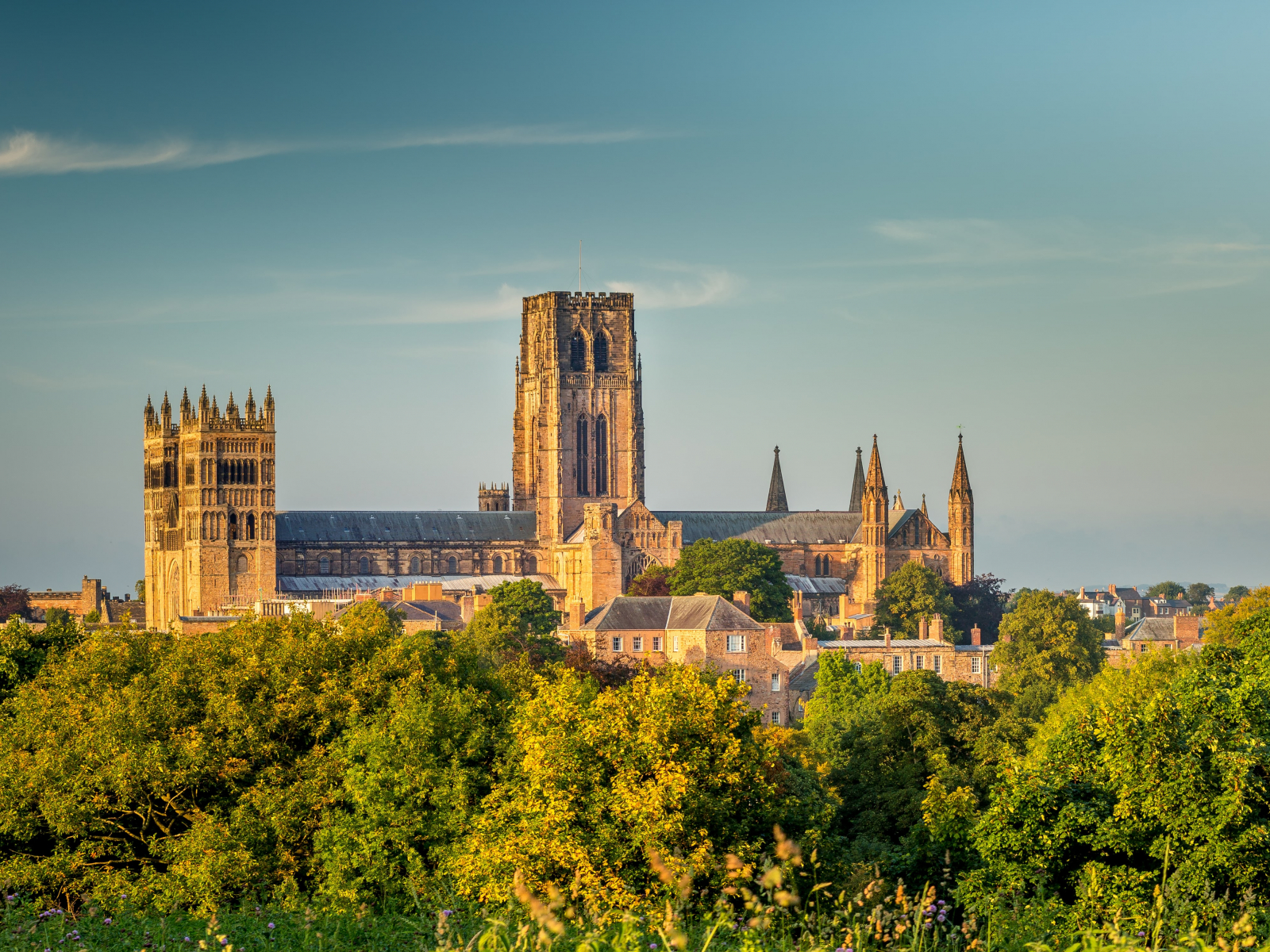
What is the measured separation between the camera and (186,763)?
33250 mm

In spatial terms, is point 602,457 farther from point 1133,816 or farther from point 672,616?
point 1133,816

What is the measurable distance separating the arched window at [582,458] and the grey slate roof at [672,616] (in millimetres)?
47929

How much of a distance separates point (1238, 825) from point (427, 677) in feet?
57.8

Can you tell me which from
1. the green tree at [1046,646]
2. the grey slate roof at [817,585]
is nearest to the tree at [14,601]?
the grey slate roof at [817,585]

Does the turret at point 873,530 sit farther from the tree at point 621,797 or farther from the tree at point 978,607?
the tree at point 621,797

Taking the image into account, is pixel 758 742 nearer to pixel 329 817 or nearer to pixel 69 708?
pixel 329 817

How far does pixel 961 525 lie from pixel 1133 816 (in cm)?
12603

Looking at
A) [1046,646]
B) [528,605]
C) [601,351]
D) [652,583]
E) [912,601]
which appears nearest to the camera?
[1046,646]

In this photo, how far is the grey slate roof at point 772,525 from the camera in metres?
150

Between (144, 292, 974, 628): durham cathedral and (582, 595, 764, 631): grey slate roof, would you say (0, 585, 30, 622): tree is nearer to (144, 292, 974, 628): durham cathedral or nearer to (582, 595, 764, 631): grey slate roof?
(144, 292, 974, 628): durham cathedral

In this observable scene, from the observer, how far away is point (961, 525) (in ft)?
493

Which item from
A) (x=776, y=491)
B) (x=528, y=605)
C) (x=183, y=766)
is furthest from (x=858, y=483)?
(x=183, y=766)

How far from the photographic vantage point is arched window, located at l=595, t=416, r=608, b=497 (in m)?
147

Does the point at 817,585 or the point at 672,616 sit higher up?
the point at 817,585
